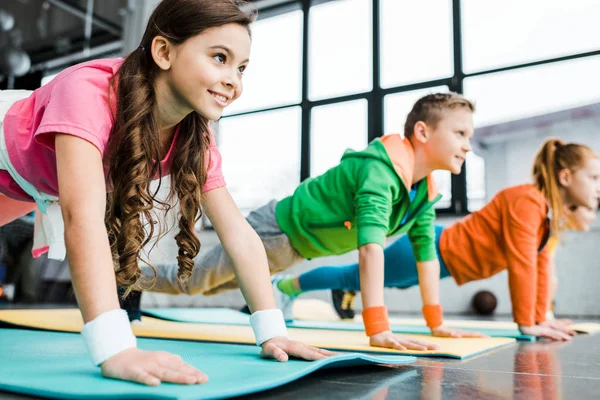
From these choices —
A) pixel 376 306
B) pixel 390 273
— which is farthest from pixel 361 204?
pixel 390 273

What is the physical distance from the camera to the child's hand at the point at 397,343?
1155 millimetres

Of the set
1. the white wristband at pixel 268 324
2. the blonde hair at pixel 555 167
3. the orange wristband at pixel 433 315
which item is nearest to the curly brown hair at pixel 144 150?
the white wristband at pixel 268 324

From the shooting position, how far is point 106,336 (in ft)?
2.18

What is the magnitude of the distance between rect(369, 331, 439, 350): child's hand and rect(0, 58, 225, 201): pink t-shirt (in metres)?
0.49

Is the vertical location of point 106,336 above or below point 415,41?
below

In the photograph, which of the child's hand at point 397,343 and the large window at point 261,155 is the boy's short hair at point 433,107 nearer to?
the child's hand at point 397,343

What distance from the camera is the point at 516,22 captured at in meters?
3.80

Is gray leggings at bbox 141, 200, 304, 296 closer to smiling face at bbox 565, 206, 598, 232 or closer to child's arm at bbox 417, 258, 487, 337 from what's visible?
child's arm at bbox 417, 258, 487, 337

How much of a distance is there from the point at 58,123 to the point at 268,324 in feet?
1.52

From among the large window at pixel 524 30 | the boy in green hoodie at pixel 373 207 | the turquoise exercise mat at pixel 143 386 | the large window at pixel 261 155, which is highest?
the large window at pixel 524 30

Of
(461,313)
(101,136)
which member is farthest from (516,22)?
(101,136)

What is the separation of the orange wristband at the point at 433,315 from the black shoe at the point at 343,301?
0.87 metres

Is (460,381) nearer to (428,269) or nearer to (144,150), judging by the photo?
(144,150)

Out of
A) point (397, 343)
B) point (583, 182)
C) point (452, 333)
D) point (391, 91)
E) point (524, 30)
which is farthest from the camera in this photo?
point (391, 91)
